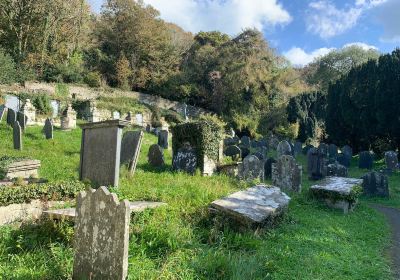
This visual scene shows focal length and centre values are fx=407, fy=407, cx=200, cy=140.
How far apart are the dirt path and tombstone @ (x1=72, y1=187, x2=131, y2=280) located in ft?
12.7

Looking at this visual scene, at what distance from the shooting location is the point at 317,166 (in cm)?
1658

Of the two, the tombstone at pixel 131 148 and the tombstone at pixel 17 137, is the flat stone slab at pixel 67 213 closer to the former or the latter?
the tombstone at pixel 131 148

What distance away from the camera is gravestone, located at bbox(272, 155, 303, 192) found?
39.2 ft

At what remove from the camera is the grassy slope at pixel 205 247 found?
4.77 meters

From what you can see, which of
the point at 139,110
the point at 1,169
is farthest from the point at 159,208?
the point at 139,110

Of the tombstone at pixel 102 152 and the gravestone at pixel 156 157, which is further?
the gravestone at pixel 156 157

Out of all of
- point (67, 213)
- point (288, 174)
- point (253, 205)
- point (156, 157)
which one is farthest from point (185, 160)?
point (67, 213)

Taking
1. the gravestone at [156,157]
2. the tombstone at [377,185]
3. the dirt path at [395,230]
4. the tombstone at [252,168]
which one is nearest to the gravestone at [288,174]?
the tombstone at [252,168]

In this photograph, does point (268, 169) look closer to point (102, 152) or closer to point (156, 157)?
point (156, 157)

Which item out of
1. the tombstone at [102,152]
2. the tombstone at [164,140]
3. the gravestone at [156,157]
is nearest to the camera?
the tombstone at [102,152]

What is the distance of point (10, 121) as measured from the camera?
20812 mm

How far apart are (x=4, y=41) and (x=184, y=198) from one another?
37727 mm

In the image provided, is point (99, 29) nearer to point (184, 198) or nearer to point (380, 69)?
point (380, 69)

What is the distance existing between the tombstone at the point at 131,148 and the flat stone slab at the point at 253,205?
3.86m
